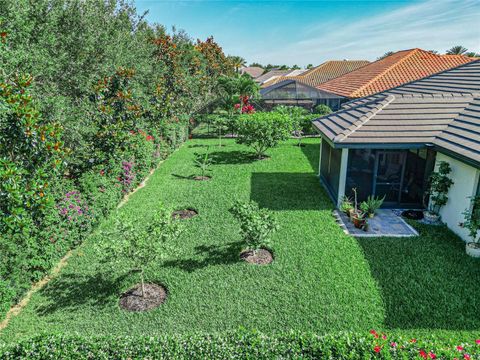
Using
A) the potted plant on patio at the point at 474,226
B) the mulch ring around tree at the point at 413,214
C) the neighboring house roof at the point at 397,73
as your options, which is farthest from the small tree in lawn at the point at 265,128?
the potted plant on patio at the point at 474,226

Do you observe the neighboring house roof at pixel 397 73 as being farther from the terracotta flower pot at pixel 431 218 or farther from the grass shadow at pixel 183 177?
the terracotta flower pot at pixel 431 218

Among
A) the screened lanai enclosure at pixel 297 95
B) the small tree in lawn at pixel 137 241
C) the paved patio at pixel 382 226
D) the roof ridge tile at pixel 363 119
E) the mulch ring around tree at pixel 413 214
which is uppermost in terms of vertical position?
the screened lanai enclosure at pixel 297 95

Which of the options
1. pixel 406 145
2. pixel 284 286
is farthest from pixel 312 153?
pixel 284 286

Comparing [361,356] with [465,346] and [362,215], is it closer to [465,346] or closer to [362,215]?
[465,346]

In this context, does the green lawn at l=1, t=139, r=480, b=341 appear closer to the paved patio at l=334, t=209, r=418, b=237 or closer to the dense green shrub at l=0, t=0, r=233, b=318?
the paved patio at l=334, t=209, r=418, b=237

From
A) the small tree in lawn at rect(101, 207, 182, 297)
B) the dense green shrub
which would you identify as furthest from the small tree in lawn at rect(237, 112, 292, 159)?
the small tree in lawn at rect(101, 207, 182, 297)
